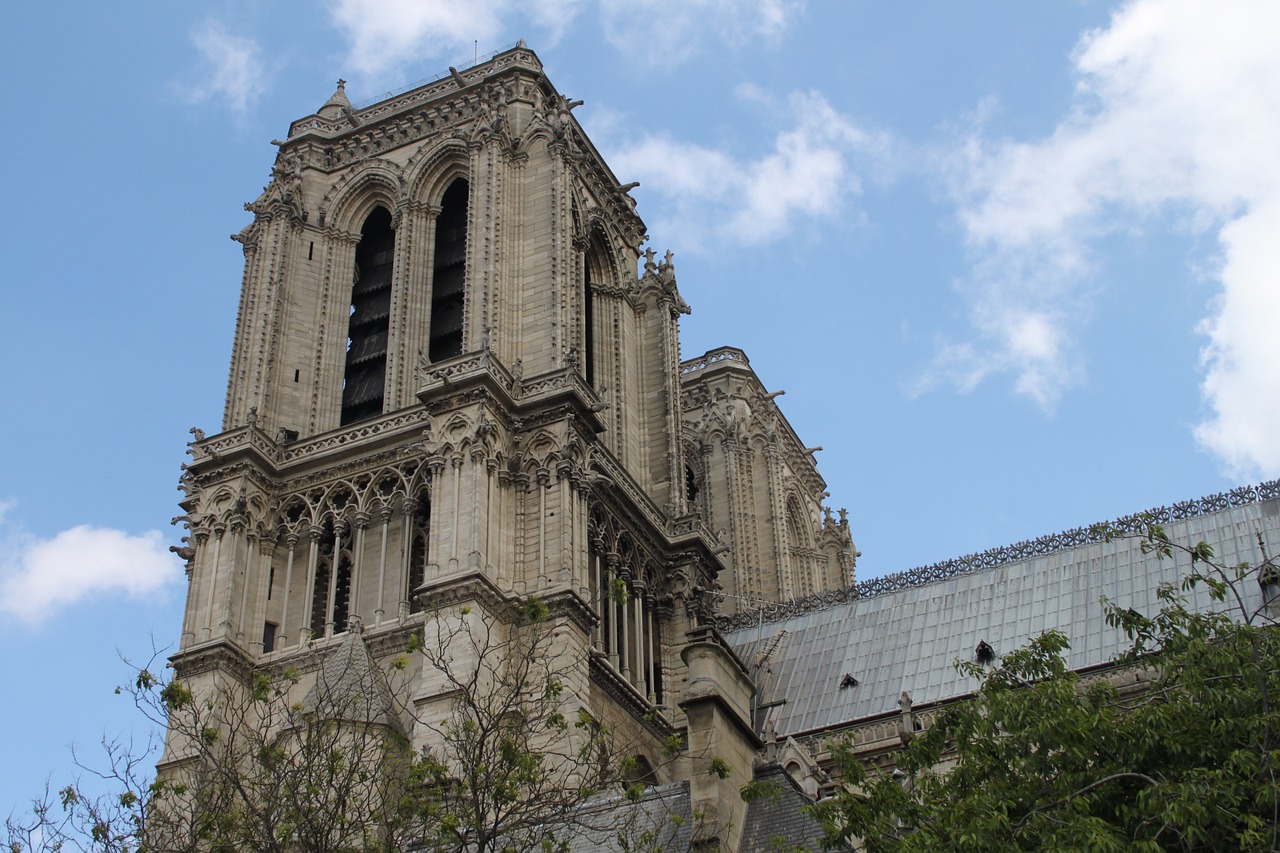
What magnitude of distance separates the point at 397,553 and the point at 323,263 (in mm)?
9908

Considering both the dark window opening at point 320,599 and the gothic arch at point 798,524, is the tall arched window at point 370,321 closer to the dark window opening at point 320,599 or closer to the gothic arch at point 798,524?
the dark window opening at point 320,599

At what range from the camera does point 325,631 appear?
120 feet

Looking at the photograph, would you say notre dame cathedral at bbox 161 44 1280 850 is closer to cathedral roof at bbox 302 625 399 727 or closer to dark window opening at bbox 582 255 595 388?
dark window opening at bbox 582 255 595 388

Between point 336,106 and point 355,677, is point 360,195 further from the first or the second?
point 355,677

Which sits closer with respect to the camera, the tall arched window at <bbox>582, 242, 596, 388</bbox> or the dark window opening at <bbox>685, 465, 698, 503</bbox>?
the tall arched window at <bbox>582, 242, 596, 388</bbox>

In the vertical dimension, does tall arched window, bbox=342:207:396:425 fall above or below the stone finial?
below

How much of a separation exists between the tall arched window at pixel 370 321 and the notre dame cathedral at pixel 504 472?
8cm

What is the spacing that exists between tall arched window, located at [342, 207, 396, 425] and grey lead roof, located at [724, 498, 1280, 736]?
1127cm

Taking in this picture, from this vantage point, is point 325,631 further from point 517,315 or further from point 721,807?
point 721,807

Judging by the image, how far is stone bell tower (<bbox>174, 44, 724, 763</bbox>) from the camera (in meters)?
35.8

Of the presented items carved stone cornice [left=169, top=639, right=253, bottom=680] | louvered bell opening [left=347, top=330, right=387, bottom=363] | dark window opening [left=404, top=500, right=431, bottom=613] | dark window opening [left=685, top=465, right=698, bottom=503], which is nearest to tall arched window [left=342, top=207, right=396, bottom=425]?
louvered bell opening [left=347, top=330, right=387, bottom=363]

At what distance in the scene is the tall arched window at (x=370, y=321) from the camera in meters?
42.1

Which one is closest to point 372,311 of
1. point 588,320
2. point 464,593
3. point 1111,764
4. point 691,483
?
point 588,320

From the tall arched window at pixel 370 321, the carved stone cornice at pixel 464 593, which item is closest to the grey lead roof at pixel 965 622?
the carved stone cornice at pixel 464 593
